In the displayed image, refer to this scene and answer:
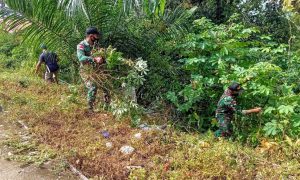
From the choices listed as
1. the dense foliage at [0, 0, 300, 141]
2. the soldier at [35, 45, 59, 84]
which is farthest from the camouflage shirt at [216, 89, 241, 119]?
the soldier at [35, 45, 59, 84]

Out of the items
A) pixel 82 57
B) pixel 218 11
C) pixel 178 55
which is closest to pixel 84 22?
pixel 82 57

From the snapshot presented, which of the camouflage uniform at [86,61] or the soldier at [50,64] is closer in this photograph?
the camouflage uniform at [86,61]

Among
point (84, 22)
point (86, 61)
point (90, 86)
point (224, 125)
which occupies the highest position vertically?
point (84, 22)

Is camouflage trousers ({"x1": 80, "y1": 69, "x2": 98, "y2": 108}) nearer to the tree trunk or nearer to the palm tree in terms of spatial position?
the palm tree

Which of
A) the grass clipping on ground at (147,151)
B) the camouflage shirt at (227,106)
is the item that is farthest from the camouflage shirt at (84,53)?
the camouflage shirt at (227,106)

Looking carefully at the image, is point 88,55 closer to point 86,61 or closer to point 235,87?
point 86,61

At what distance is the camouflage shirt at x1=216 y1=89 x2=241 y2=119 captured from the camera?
5.17 m

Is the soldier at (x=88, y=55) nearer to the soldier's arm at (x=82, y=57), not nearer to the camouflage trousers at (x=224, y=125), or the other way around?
the soldier's arm at (x=82, y=57)

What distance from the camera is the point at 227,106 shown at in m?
5.22

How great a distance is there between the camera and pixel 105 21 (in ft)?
21.5

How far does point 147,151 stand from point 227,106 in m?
1.48

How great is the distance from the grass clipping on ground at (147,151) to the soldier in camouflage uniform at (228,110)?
18.1 inches

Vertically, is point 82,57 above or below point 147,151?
above

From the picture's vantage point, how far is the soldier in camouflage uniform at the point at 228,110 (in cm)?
516
